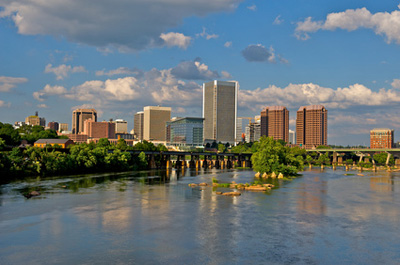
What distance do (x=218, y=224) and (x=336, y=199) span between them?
114 ft

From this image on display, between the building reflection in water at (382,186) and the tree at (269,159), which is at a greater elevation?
the tree at (269,159)

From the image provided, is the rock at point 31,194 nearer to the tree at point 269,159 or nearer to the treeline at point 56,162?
the treeline at point 56,162

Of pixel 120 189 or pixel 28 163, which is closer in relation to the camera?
pixel 120 189

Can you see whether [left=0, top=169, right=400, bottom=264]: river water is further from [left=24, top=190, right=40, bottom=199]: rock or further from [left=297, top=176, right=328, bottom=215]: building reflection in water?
[left=24, top=190, right=40, bottom=199]: rock

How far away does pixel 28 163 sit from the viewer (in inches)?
4345

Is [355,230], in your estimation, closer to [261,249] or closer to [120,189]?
[261,249]

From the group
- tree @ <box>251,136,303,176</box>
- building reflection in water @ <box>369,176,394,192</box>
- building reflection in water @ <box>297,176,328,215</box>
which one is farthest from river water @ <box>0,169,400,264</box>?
tree @ <box>251,136,303,176</box>

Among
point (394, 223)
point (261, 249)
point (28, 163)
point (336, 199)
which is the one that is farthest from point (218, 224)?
point (28, 163)

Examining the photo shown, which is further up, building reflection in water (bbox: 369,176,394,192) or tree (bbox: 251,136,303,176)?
tree (bbox: 251,136,303,176)

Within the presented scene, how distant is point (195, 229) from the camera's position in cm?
4666

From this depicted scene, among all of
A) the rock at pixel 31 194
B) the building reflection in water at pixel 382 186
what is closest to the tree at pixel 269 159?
the building reflection in water at pixel 382 186

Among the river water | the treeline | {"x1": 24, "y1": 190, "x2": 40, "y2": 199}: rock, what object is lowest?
the river water

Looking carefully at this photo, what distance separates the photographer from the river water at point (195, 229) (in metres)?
36.8

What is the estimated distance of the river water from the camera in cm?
3678
